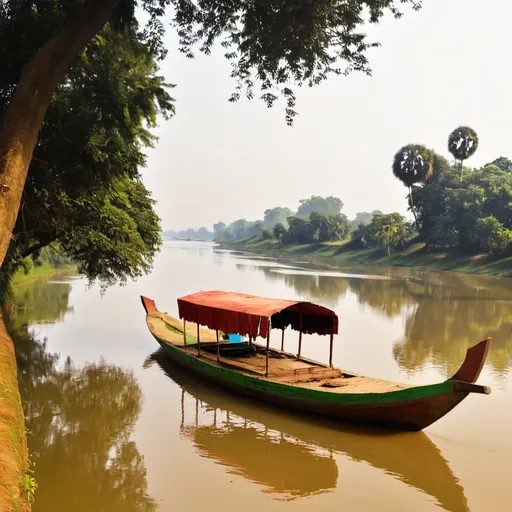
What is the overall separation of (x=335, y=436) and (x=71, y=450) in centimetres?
506

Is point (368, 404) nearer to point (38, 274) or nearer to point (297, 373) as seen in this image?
point (297, 373)

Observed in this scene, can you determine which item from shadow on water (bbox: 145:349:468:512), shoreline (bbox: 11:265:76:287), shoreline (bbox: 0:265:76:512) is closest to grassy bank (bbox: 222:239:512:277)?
shoreline (bbox: 11:265:76:287)

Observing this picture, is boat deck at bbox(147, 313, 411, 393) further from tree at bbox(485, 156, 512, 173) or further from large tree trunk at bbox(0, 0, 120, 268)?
tree at bbox(485, 156, 512, 173)

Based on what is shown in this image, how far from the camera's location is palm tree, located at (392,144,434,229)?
6675cm

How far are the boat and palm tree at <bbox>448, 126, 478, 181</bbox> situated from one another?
2403 inches

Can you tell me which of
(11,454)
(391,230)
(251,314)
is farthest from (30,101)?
(391,230)

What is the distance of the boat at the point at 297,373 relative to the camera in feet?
28.9

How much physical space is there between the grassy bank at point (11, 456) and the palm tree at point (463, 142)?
6848 centimetres

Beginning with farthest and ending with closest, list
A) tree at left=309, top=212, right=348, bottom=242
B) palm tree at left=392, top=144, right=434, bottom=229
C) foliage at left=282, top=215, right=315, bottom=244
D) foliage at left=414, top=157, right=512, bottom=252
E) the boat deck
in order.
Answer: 1. foliage at left=282, top=215, right=315, bottom=244
2. tree at left=309, top=212, right=348, bottom=242
3. palm tree at left=392, top=144, right=434, bottom=229
4. foliage at left=414, top=157, right=512, bottom=252
5. the boat deck

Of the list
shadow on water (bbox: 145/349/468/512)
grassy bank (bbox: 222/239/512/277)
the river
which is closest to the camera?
the river

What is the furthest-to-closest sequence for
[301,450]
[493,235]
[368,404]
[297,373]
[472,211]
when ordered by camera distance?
[472,211] → [493,235] → [297,373] → [368,404] → [301,450]

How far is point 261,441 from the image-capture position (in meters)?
9.18

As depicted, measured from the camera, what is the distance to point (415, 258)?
213ft

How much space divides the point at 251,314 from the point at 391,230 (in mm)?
61506
